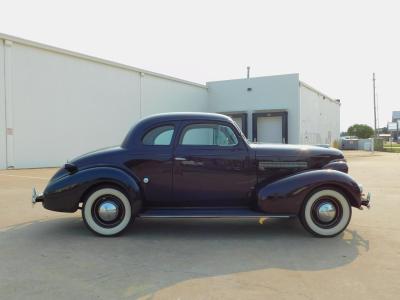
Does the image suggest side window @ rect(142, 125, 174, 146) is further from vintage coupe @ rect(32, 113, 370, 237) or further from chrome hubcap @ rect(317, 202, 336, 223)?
chrome hubcap @ rect(317, 202, 336, 223)

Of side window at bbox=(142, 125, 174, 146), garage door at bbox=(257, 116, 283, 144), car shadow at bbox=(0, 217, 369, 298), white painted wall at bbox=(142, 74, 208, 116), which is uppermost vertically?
white painted wall at bbox=(142, 74, 208, 116)

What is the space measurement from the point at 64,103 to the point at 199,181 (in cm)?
1753

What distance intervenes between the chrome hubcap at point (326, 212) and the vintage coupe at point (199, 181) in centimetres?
1

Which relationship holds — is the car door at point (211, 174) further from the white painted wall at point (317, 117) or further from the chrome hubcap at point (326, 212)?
the white painted wall at point (317, 117)

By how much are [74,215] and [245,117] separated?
Result: 26722mm

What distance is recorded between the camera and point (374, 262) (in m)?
4.31

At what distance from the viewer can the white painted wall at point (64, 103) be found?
1892 centimetres

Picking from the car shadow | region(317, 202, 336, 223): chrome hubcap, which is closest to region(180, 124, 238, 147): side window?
the car shadow

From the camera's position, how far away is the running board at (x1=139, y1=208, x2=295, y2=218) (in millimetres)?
5340

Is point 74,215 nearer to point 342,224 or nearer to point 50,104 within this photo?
point 342,224

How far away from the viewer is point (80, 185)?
5.41 m

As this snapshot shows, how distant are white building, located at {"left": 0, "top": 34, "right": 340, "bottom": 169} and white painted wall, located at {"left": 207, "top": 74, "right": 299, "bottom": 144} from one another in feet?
0.26

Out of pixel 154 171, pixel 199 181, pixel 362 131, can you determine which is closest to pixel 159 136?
pixel 154 171

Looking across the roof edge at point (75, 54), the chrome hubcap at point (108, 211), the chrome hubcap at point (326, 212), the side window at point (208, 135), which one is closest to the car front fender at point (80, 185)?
the chrome hubcap at point (108, 211)
